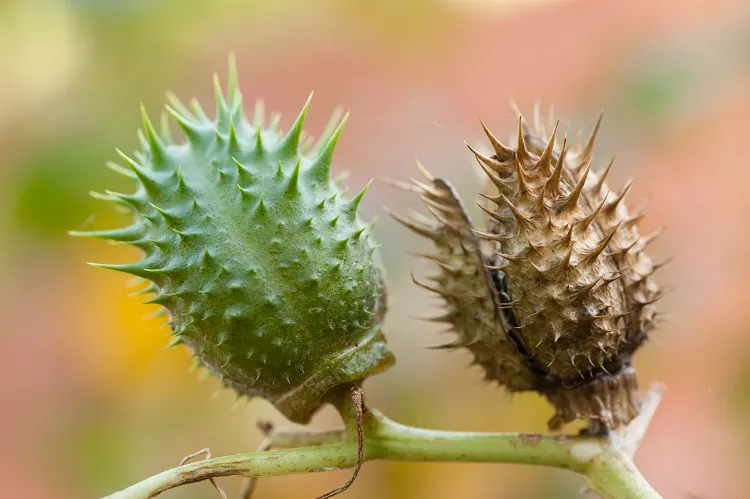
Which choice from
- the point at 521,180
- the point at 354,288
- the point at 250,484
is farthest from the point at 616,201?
the point at 250,484

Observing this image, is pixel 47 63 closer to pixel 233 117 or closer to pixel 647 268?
pixel 233 117

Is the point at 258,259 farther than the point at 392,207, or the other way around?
the point at 392,207

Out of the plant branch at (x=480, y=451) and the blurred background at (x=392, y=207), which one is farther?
the blurred background at (x=392, y=207)

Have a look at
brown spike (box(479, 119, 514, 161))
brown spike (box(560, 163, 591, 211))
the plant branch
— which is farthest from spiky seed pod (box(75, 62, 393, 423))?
brown spike (box(560, 163, 591, 211))

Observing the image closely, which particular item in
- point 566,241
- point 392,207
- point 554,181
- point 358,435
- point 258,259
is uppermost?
point 392,207

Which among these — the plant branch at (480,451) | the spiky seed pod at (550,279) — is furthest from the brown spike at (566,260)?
the plant branch at (480,451)

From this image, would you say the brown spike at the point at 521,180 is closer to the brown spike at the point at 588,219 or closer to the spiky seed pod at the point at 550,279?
the spiky seed pod at the point at 550,279

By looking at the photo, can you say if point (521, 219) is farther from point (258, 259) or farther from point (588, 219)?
point (258, 259)
